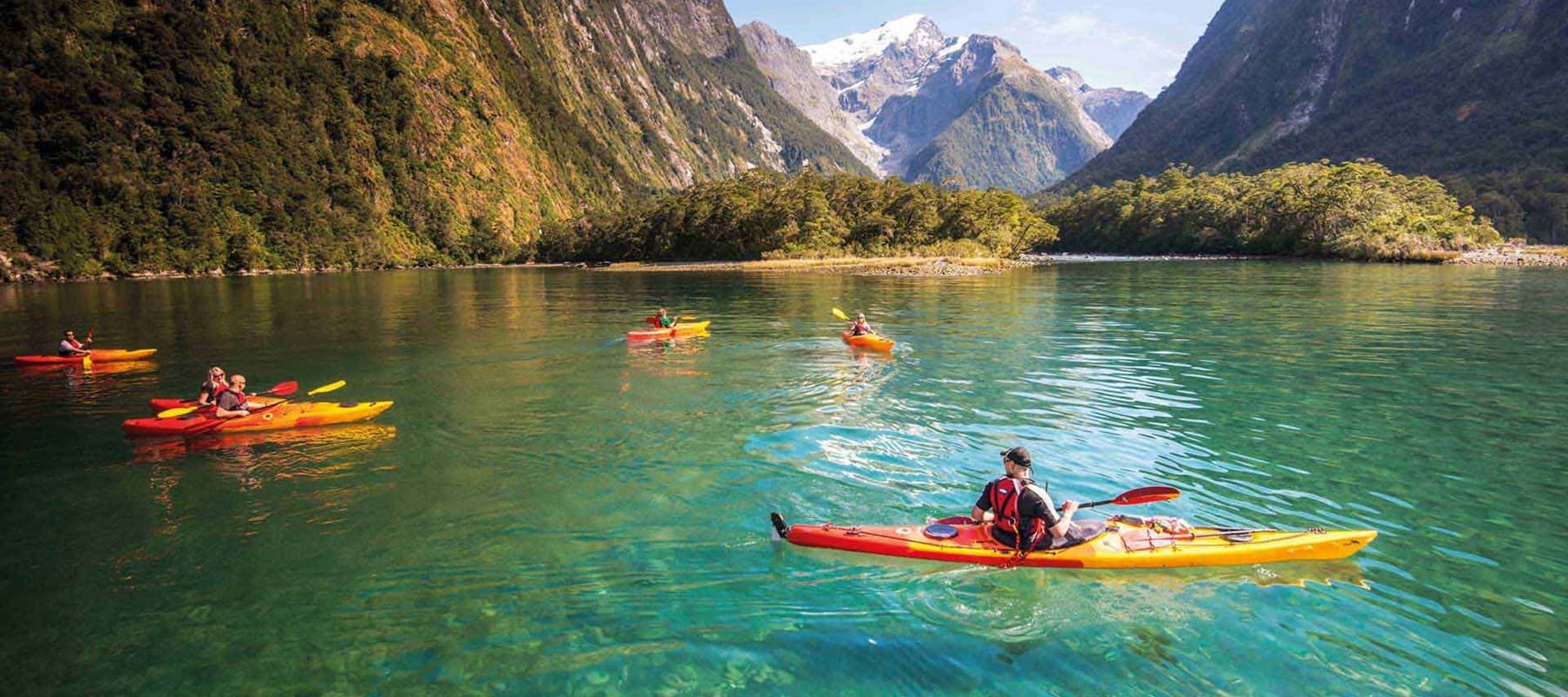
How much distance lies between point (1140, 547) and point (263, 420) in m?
19.0

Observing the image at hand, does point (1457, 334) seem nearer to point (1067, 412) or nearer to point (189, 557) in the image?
point (1067, 412)

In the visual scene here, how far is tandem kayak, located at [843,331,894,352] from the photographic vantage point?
93.5 ft

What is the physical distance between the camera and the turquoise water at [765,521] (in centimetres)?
844

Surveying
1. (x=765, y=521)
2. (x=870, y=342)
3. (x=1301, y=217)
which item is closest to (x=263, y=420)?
(x=765, y=521)

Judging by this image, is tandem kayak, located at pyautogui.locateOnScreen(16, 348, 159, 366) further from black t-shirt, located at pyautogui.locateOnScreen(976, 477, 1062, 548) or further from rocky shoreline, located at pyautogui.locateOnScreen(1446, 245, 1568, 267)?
rocky shoreline, located at pyautogui.locateOnScreen(1446, 245, 1568, 267)

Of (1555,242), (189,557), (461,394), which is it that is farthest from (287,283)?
(1555,242)

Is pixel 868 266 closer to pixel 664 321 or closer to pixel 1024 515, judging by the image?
pixel 664 321

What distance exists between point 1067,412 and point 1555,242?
139 metres

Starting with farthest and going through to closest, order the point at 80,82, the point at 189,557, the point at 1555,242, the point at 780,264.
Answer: the point at 80,82 → the point at 1555,242 → the point at 780,264 → the point at 189,557

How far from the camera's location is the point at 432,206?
177 m

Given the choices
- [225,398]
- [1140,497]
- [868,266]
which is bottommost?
[1140,497]

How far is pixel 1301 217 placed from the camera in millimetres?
102875

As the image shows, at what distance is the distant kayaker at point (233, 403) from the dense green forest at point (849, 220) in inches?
3740

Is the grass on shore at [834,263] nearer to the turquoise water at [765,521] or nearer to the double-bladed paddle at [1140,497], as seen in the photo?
the turquoise water at [765,521]
